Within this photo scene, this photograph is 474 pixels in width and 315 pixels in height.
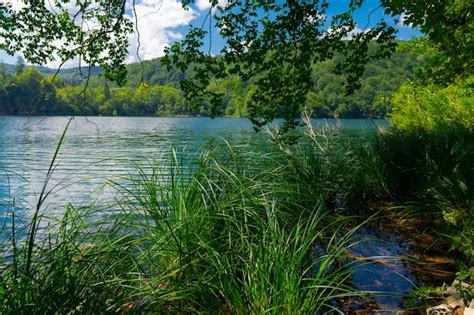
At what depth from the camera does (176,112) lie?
531 feet

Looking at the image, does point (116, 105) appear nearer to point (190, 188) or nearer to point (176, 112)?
point (176, 112)

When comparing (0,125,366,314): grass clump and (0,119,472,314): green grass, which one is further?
(0,119,472,314): green grass

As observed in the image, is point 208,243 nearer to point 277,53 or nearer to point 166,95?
point 277,53

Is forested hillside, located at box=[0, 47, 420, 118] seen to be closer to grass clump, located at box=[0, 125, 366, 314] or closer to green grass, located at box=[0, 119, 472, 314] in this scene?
green grass, located at box=[0, 119, 472, 314]

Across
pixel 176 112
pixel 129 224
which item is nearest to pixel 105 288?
pixel 129 224

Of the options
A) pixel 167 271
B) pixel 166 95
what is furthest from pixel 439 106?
pixel 166 95

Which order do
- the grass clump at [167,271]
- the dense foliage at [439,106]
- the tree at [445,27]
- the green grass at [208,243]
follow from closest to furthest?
the grass clump at [167,271] → the green grass at [208,243] → the tree at [445,27] → the dense foliage at [439,106]

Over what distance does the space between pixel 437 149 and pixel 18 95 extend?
125336 millimetres

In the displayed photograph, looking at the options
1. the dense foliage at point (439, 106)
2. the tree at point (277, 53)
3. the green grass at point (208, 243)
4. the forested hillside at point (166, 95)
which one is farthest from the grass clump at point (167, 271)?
the forested hillside at point (166, 95)

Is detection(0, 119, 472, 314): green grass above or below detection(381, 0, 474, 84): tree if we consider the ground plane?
below

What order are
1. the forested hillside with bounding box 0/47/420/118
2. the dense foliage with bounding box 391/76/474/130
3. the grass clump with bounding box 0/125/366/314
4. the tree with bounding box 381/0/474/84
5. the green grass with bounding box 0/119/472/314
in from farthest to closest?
the forested hillside with bounding box 0/47/420/118 → the dense foliage with bounding box 391/76/474/130 → the tree with bounding box 381/0/474/84 → the green grass with bounding box 0/119/472/314 → the grass clump with bounding box 0/125/366/314

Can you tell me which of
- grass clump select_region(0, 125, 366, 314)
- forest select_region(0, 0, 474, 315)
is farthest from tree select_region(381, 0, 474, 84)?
grass clump select_region(0, 125, 366, 314)

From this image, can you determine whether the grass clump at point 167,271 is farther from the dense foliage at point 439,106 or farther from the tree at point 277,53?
the dense foliage at point 439,106

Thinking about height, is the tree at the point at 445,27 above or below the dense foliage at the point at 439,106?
above
